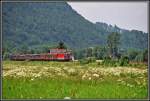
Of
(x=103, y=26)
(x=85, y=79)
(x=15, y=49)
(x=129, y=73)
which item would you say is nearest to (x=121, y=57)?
(x=129, y=73)

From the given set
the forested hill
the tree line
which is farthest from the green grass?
the forested hill

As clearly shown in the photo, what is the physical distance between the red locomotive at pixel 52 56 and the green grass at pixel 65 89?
666 millimetres

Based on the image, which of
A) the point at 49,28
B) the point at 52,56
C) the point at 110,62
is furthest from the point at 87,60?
the point at 49,28

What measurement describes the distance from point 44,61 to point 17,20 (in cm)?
178

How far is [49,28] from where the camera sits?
11906mm

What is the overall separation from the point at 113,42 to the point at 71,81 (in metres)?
1.89

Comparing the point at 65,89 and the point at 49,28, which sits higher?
the point at 49,28

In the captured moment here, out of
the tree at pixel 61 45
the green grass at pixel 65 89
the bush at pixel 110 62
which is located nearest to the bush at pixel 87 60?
the bush at pixel 110 62

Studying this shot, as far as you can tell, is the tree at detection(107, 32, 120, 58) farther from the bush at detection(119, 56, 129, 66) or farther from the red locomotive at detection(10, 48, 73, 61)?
the red locomotive at detection(10, 48, 73, 61)

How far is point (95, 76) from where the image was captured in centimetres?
1262

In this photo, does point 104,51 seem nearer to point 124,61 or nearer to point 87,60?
point 87,60

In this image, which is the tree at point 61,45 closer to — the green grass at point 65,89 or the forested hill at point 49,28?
the forested hill at point 49,28

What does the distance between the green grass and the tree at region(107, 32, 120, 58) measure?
0.87 metres

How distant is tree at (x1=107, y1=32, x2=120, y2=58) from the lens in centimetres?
1143
